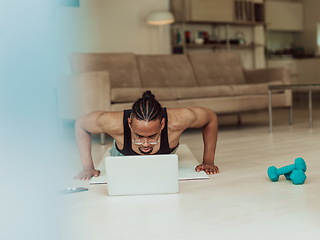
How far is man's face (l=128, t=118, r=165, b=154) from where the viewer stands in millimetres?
2027

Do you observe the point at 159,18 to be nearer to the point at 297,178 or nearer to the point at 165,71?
the point at 165,71

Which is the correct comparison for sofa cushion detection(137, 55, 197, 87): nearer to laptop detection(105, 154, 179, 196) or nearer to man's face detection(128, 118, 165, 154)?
man's face detection(128, 118, 165, 154)

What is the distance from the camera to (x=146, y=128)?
2.03m

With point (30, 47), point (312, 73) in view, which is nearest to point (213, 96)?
point (30, 47)

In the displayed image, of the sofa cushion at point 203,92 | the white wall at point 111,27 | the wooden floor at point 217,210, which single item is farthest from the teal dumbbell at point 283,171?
the white wall at point 111,27

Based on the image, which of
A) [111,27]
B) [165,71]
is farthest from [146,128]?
[111,27]

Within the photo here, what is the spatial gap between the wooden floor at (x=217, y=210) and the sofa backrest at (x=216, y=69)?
2.70 m

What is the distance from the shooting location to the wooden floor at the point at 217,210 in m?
1.47

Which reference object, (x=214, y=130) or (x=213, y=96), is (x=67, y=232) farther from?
(x=213, y=96)

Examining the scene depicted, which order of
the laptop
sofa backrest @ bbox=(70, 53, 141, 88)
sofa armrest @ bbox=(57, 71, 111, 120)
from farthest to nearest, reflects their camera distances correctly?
sofa backrest @ bbox=(70, 53, 141, 88)
sofa armrest @ bbox=(57, 71, 111, 120)
the laptop

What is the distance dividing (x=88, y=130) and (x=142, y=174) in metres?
0.49

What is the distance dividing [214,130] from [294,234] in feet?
3.37

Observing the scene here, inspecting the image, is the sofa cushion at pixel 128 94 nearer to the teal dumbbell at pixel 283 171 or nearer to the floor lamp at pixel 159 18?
the teal dumbbell at pixel 283 171

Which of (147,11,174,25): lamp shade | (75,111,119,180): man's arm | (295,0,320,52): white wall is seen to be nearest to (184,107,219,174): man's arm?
(75,111,119,180): man's arm
